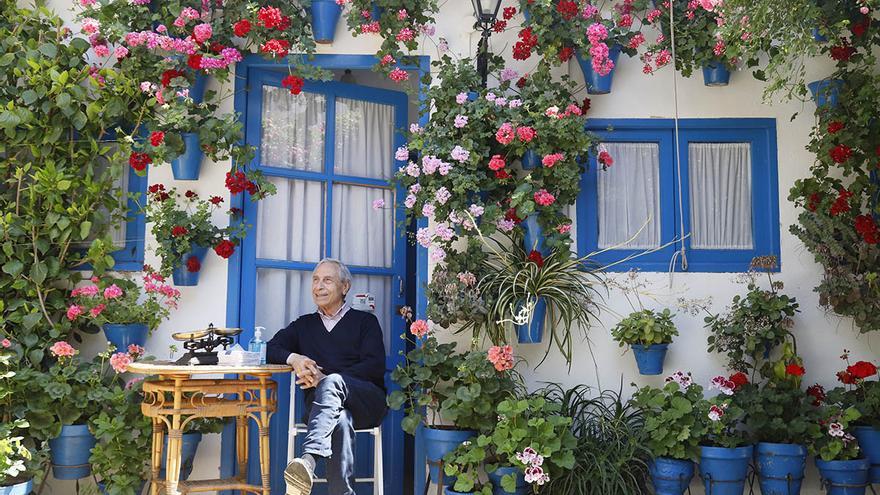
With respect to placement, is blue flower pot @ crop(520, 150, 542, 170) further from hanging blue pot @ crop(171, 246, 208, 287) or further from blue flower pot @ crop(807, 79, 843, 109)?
hanging blue pot @ crop(171, 246, 208, 287)

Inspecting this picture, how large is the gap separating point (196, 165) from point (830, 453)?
372 centimetres

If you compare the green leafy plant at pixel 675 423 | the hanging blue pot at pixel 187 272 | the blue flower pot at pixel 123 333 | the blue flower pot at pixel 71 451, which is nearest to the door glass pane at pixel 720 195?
the green leafy plant at pixel 675 423

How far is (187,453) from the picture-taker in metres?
5.28

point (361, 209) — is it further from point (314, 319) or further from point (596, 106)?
point (596, 106)

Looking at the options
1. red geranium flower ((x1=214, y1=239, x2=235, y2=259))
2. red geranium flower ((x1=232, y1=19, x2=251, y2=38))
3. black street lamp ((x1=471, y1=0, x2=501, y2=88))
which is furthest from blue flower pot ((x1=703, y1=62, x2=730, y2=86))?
red geranium flower ((x1=214, y1=239, x2=235, y2=259))

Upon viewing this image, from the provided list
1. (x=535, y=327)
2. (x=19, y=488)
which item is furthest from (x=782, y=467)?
(x=19, y=488)

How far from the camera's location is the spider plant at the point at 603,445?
198 inches

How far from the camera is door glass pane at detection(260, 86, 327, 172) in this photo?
5.91m

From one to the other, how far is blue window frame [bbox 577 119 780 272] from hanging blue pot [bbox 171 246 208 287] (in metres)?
2.15

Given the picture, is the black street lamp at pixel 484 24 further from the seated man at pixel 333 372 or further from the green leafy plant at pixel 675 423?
the green leafy plant at pixel 675 423

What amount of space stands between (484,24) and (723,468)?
2.67 metres

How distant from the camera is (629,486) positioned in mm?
5074

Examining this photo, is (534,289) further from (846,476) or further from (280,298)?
(846,476)

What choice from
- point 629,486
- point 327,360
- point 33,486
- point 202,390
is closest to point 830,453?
point 629,486
